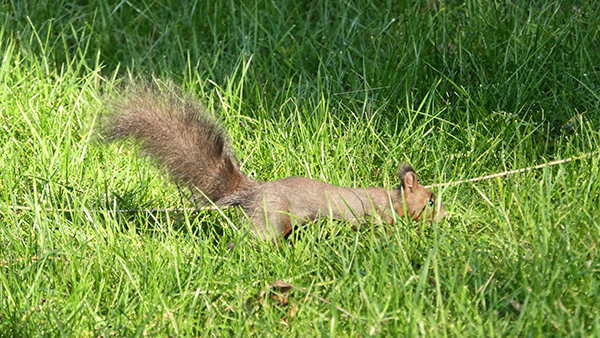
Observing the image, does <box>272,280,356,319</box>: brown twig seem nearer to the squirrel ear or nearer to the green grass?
the green grass

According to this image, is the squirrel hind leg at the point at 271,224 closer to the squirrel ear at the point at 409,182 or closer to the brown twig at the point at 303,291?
the brown twig at the point at 303,291

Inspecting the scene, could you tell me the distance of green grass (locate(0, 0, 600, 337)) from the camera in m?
2.18

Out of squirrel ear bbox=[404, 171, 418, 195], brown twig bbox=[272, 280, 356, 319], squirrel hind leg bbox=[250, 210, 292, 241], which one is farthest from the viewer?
squirrel ear bbox=[404, 171, 418, 195]


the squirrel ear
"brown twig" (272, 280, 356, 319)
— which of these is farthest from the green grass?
the squirrel ear

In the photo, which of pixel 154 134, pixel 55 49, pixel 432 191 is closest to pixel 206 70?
pixel 55 49

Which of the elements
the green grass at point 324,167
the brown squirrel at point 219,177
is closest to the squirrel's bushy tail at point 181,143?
the brown squirrel at point 219,177

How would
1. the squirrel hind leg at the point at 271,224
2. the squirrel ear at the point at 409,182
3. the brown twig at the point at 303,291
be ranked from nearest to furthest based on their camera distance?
the brown twig at the point at 303,291 < the squirrel hind leg at the point at 271,224 < the squirrel ear at the point at 409,182

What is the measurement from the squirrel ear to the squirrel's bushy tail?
0.63 meters

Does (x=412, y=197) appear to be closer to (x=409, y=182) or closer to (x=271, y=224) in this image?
(x=409, y=182)

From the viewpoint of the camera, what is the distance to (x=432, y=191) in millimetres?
3057

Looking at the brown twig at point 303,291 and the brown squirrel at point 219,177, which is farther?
the brown squirrel at point 219,177

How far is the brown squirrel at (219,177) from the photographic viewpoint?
2.75 meters

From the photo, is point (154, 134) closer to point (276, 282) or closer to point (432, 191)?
point (276, 282)

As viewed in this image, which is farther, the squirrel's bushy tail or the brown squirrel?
the squirrel's bushy tail
